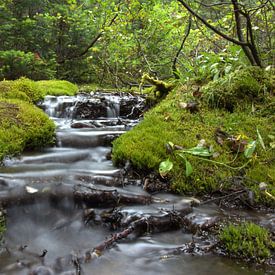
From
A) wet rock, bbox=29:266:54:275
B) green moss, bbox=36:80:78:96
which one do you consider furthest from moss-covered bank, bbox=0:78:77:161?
wet rock, bbox=29:266:54:275

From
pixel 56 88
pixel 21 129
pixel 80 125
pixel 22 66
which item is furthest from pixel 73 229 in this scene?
pixel 22 66

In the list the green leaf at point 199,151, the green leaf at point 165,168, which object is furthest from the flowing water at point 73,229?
the green leaf at point 199,151

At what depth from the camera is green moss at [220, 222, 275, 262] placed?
7.20 feet

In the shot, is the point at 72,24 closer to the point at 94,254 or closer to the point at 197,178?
the point at 197,178

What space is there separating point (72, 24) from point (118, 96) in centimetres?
433

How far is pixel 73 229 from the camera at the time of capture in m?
2.55

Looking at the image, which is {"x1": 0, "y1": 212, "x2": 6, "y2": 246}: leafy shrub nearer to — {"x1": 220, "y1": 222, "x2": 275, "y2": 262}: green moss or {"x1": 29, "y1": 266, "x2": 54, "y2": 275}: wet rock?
{"x1": 29, "y1": 266, "x2": 54, "y2": 275}: wet rock

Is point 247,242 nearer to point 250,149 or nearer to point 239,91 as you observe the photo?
point 250,149

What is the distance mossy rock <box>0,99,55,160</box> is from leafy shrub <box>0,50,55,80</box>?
356 centimetres

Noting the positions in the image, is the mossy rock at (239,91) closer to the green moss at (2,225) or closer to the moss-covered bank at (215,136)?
the moss-covered bank at (215,136)

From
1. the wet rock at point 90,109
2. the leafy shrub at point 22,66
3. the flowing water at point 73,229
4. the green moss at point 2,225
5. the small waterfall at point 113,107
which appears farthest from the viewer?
the leafy shrub at point 22,66

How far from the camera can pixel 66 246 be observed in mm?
2346

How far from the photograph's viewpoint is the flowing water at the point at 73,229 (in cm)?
211

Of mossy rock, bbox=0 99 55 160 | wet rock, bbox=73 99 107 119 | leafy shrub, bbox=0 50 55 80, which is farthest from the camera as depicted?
leafy shrub, bbox=0 50 55 80
